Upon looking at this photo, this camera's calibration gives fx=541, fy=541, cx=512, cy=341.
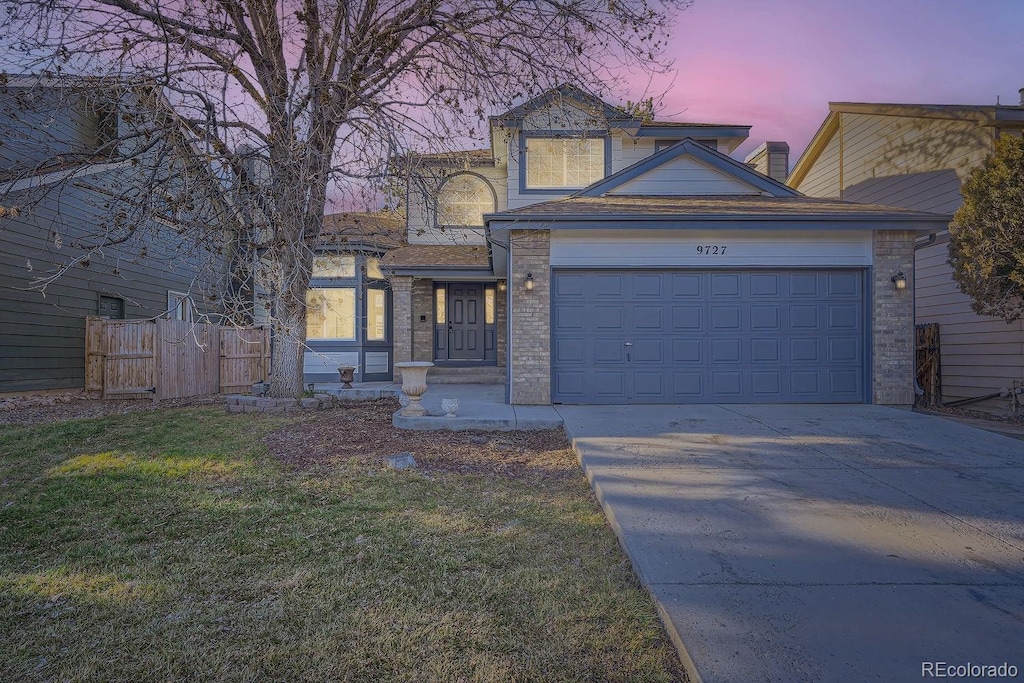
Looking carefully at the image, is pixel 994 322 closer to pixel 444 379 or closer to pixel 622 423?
pixel 622 423

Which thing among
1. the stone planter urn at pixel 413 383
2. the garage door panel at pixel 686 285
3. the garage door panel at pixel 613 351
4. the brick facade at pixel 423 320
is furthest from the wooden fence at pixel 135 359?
the garage door panel at pixel 686 285

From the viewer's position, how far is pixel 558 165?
13711 mm

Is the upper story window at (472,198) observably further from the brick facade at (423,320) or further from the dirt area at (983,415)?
the dirt area at (983,415)

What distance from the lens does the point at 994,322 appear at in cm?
1018

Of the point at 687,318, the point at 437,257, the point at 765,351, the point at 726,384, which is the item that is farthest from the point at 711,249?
the point at 437,257

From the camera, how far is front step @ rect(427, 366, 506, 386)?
14.2m

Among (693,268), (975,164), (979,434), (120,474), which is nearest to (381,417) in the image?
(120,474)

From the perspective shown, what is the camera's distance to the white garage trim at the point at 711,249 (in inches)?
379

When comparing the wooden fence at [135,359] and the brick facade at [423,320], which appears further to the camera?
the brick facade at [423,320]

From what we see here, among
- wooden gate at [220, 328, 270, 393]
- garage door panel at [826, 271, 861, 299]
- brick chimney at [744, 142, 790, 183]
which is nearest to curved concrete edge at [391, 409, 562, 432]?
garage door panel at [826, 271, 861, 299]

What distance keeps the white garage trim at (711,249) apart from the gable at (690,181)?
6.12 feet

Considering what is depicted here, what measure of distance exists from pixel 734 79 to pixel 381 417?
28.9ft

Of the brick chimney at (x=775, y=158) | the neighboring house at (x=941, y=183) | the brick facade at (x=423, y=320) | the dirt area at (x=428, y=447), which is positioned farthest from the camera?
the brick chimney at (x=775, y=158)

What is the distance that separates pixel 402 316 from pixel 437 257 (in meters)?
1.79
